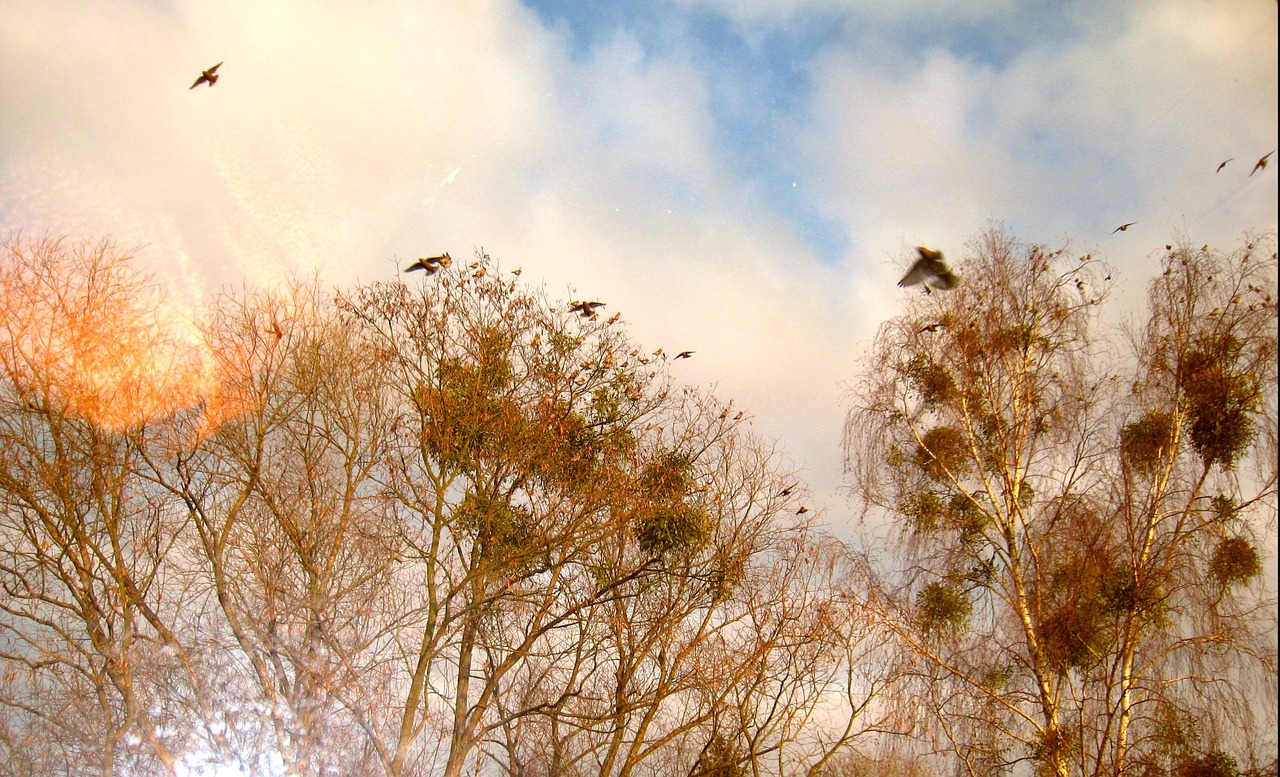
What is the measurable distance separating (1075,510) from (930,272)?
2.50 meters

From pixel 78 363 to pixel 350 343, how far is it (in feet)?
7.24

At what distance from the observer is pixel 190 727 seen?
7340mm

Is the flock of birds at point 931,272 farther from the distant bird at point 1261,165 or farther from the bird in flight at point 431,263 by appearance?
the bird in flight at point 431,263


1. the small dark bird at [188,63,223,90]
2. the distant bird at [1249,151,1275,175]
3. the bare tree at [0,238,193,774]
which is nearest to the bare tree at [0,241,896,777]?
the bare tree at [0,238,193,774]

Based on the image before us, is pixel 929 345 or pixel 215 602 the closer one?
pixel 215 602

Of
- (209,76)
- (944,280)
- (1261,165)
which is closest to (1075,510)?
(944,280)

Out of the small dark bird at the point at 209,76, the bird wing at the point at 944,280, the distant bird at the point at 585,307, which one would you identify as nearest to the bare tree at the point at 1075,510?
the bird wing at the point at 944,280

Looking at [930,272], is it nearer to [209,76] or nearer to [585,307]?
[585,307]

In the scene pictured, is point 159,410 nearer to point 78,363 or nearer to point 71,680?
point 78,363

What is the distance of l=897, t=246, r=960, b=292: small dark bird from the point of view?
23.4ft

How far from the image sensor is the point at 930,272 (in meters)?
7.45

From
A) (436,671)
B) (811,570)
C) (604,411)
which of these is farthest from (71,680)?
(811,570)

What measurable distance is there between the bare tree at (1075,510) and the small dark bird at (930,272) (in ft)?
1.84

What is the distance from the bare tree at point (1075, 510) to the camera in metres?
6.96
